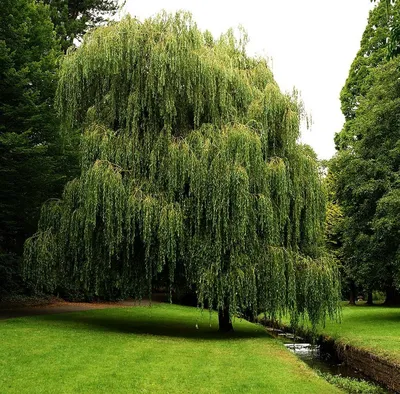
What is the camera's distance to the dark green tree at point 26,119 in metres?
18.8

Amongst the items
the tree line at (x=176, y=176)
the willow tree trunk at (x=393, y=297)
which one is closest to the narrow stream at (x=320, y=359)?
the tree line at (x=176, y=176)

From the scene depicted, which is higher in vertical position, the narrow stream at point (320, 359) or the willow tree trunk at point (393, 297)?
the willow tree trunk at point (393, 297)

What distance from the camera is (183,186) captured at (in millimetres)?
15445

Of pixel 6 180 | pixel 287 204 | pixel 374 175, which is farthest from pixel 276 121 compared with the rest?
pixel 6 180

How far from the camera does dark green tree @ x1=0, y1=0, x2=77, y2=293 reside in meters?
18.8

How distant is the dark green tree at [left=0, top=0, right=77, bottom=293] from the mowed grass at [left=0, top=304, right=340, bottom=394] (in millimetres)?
5589

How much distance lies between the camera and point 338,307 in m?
16.1

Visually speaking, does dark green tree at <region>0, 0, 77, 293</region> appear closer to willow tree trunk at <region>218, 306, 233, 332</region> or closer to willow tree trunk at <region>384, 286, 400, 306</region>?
willow tree trunk at <region>218, 306, 233, 332</region>

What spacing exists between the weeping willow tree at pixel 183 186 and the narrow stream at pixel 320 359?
172 cm

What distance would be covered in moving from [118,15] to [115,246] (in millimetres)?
8391

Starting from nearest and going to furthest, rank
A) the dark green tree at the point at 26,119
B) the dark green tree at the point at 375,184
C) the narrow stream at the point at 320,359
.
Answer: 1. the narrow stream at the point at 320,359
2. the dark green tree at the point at 26,119
3. the dark green tree at the point at 375,184

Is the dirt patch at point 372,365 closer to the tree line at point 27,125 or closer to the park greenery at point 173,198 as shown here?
the park greenery at point 173,198

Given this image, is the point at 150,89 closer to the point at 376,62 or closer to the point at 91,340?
the point at 91,340

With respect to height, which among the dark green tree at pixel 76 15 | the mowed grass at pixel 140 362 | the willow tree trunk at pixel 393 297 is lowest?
the mowed grass at pixel 140 362
